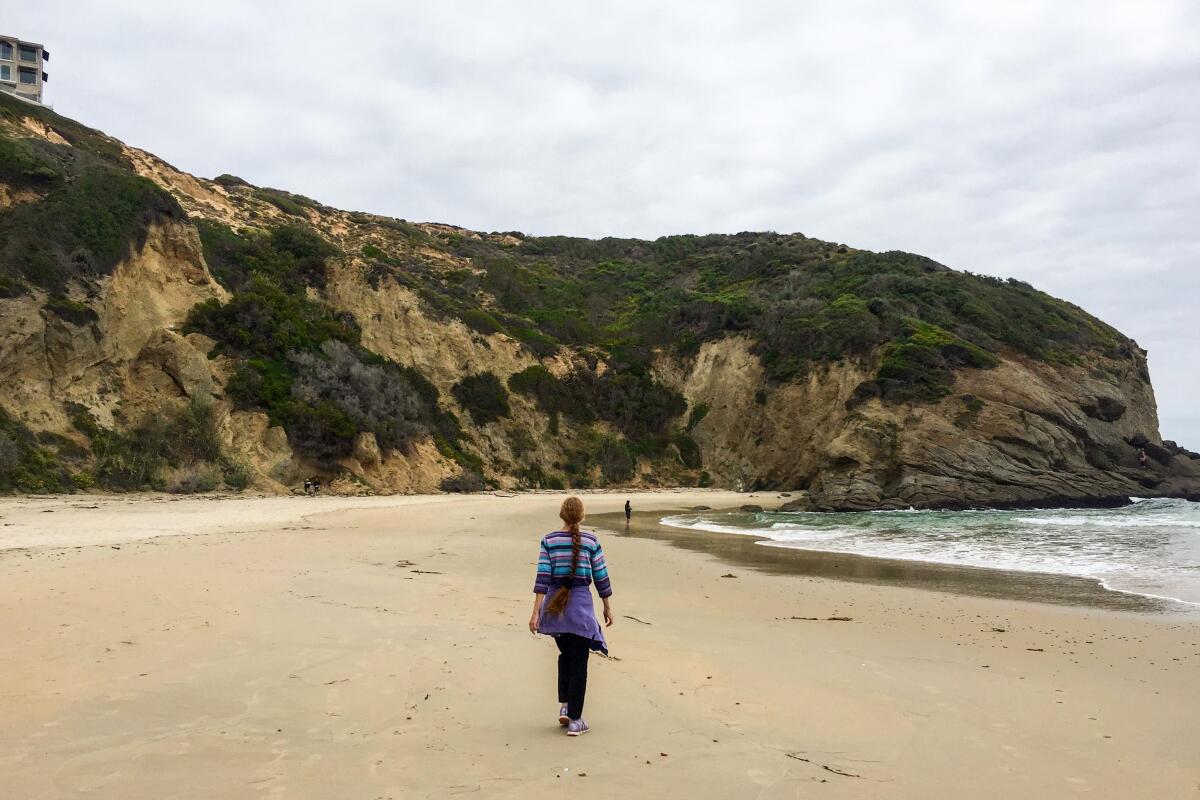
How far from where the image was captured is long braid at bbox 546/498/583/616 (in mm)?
4613

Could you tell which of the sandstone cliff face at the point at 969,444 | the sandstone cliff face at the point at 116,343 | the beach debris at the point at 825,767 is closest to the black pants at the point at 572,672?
the beach debris at the point at 825,767

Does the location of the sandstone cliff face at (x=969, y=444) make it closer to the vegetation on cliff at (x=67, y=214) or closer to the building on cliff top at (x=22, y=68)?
the vegetation on cliff at (x=67, y=214)

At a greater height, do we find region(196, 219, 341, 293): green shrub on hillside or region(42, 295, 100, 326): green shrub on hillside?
region(196, 219, 341, 293): green shrub on hillside

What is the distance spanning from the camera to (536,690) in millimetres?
5289

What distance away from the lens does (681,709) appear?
4.89 meters

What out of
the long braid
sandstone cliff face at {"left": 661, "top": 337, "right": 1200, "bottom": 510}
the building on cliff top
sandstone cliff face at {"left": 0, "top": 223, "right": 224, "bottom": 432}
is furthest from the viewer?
the building on cliff top

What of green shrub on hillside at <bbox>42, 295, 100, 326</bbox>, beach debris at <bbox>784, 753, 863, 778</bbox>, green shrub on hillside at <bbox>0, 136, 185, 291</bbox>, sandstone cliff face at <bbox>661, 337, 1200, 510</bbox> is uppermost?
green shrub on hillside at <bbox>0, 136, 185, 291</bbox>

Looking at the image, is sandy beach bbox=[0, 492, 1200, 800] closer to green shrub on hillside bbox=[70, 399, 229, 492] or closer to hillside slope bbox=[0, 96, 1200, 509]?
green shrub on hillside bbox=[70, 399, 229, 492]

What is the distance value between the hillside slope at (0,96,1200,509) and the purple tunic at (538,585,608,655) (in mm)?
20768

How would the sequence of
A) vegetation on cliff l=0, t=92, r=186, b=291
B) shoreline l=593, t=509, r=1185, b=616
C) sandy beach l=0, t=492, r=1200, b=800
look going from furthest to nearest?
1. vegetation on cliff l=0, t=92, r=186, b=291
2. shoreline l=593, t=509, r=1185, b=616
3. sandy beach l=0, t=492, r=1200, b=800

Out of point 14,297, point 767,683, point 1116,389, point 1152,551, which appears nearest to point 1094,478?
point 1116,389

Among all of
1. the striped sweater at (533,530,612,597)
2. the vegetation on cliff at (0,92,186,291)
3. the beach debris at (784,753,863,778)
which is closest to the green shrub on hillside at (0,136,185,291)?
the vegetation on cliff at (0,92,186,291)

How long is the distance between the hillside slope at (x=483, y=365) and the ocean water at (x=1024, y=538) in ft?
17.0

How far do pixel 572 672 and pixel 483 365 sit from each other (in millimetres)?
39837
